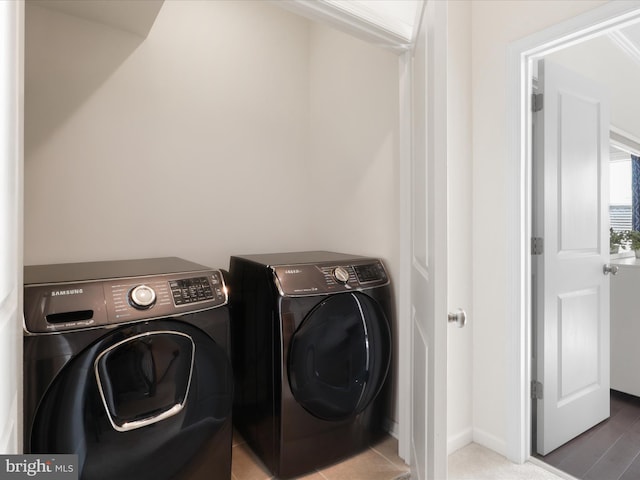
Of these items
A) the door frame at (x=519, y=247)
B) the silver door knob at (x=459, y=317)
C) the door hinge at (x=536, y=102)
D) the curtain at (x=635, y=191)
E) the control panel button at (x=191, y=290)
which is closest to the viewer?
the silver door knob at (x=459, y=317)

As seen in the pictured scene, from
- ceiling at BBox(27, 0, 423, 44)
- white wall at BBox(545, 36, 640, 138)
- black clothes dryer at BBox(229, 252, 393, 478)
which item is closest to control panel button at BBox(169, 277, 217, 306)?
black clothes dryer at BBox(229, 252, 393, 478)

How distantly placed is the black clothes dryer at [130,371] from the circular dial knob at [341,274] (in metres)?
0.54

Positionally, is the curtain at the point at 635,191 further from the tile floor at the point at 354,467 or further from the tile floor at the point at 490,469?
the tile floor at the point at 354,467

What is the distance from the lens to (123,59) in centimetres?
190

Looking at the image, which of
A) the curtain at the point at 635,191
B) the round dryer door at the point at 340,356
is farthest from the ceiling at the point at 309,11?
the curtain at the point at 635,191

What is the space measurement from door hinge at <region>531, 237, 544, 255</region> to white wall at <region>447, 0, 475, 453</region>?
1.06ft

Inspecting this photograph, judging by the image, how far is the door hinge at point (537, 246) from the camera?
1992 mm

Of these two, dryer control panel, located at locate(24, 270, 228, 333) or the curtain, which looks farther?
the curtain

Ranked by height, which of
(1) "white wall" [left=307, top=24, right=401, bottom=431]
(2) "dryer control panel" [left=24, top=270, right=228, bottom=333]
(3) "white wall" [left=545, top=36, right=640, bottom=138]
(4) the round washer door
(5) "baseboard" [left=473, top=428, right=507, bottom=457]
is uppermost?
(3) "white wall" [left=545, top=36, right=640, bottom=138]

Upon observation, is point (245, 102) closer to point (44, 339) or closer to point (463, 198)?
point (463, 198)

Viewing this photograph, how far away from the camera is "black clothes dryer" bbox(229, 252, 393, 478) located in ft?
5.24

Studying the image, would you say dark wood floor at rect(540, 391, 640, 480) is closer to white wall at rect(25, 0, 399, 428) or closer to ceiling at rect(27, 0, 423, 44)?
white wall at rect(25, 0, 399, 428)

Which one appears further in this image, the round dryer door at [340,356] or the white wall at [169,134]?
the white wall at [169,134]

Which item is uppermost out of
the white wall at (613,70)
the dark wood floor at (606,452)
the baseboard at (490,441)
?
the white wall at (613,70)
